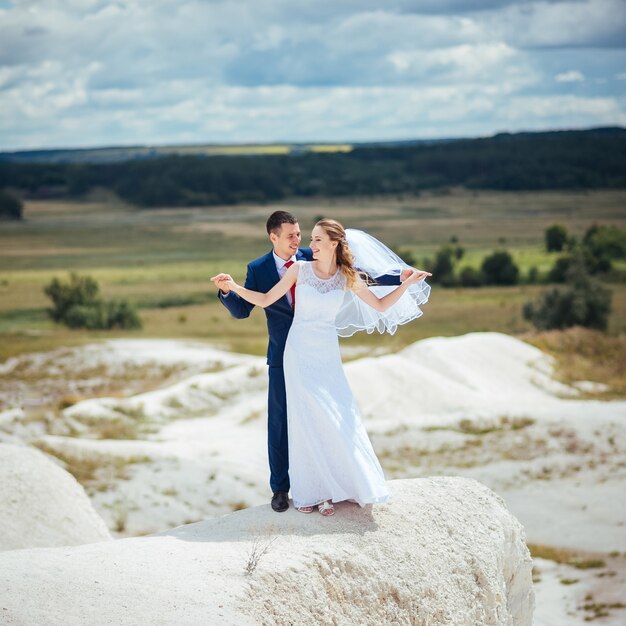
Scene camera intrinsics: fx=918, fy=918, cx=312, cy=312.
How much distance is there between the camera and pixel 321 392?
7.00m

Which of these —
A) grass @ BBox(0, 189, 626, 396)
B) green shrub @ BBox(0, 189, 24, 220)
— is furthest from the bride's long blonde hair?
green shrub @ BBox(0, 189, 24, 220)

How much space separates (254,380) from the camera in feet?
82.0

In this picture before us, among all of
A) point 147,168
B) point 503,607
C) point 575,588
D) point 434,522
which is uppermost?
point 147,168

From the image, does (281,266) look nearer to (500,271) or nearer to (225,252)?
(500,271)

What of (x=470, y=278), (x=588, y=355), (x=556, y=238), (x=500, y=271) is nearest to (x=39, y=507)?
(x=588, y=355)

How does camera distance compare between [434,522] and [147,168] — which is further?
[147,168]

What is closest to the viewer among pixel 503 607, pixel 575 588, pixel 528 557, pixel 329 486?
pixel 329 486

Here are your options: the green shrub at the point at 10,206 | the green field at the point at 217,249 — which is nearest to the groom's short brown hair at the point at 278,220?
the green field at the point at 217,249

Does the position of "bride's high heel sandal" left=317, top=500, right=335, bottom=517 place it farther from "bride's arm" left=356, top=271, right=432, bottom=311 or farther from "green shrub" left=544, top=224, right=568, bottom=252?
"green shrub" left=544, top=224, right=568, bottom=252

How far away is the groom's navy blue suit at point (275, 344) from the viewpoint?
7.16 meters

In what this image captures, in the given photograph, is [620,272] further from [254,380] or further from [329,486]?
[329,486]

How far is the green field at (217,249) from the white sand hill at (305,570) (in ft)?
75.8

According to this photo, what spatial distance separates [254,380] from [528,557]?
1710 cm

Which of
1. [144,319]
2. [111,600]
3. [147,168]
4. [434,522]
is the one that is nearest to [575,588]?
[434,522]
